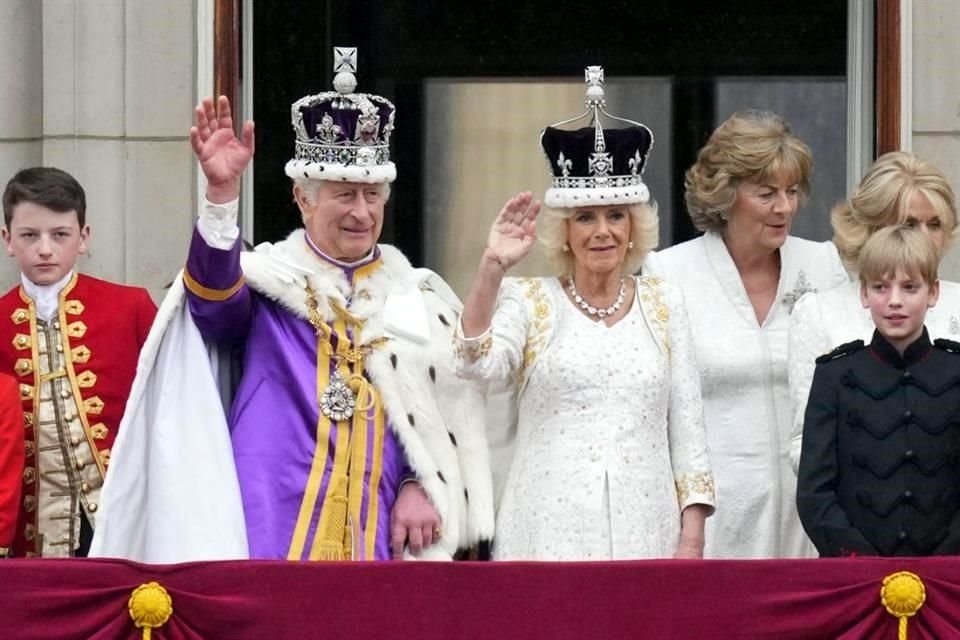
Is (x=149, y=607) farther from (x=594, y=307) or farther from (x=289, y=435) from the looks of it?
(x=594, y=307)

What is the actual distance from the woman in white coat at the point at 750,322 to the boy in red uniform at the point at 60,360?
149cm

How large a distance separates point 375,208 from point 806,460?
125 cm

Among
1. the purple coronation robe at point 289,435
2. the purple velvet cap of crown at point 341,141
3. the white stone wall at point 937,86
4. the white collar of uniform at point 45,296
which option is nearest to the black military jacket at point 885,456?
the purple coronation robe at point 289,435

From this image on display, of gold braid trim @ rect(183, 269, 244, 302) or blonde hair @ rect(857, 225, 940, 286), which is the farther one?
gold braid trim @ rect(183, 269, 244, 302)

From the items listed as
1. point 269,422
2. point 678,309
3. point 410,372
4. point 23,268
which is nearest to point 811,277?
point 678,309

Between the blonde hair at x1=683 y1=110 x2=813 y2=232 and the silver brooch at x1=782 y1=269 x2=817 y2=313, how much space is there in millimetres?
214

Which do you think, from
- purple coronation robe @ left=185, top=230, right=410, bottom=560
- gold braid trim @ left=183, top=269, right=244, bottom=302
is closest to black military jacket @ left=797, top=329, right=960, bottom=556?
purple coronation robe @ left=185, top=230, right=410, bottom=560

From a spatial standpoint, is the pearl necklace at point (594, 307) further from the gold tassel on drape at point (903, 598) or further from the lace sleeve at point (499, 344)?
the gold tassel on drape at point (903, 598)

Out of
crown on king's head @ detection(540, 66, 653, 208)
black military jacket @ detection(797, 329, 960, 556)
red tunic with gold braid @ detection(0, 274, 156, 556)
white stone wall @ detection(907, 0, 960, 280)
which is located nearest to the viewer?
black military jacket @ detection(797, 329, 960, 556)

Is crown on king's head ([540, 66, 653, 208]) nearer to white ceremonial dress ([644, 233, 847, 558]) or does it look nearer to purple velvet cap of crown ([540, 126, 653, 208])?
purple velvet cap of crown ([540, 126, 653, 208])

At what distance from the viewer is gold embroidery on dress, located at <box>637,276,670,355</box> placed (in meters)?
5.58

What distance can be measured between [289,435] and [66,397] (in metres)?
0.69

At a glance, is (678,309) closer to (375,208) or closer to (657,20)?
(375,208)

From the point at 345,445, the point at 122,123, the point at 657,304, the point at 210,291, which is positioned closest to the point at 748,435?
the point at 657,304
